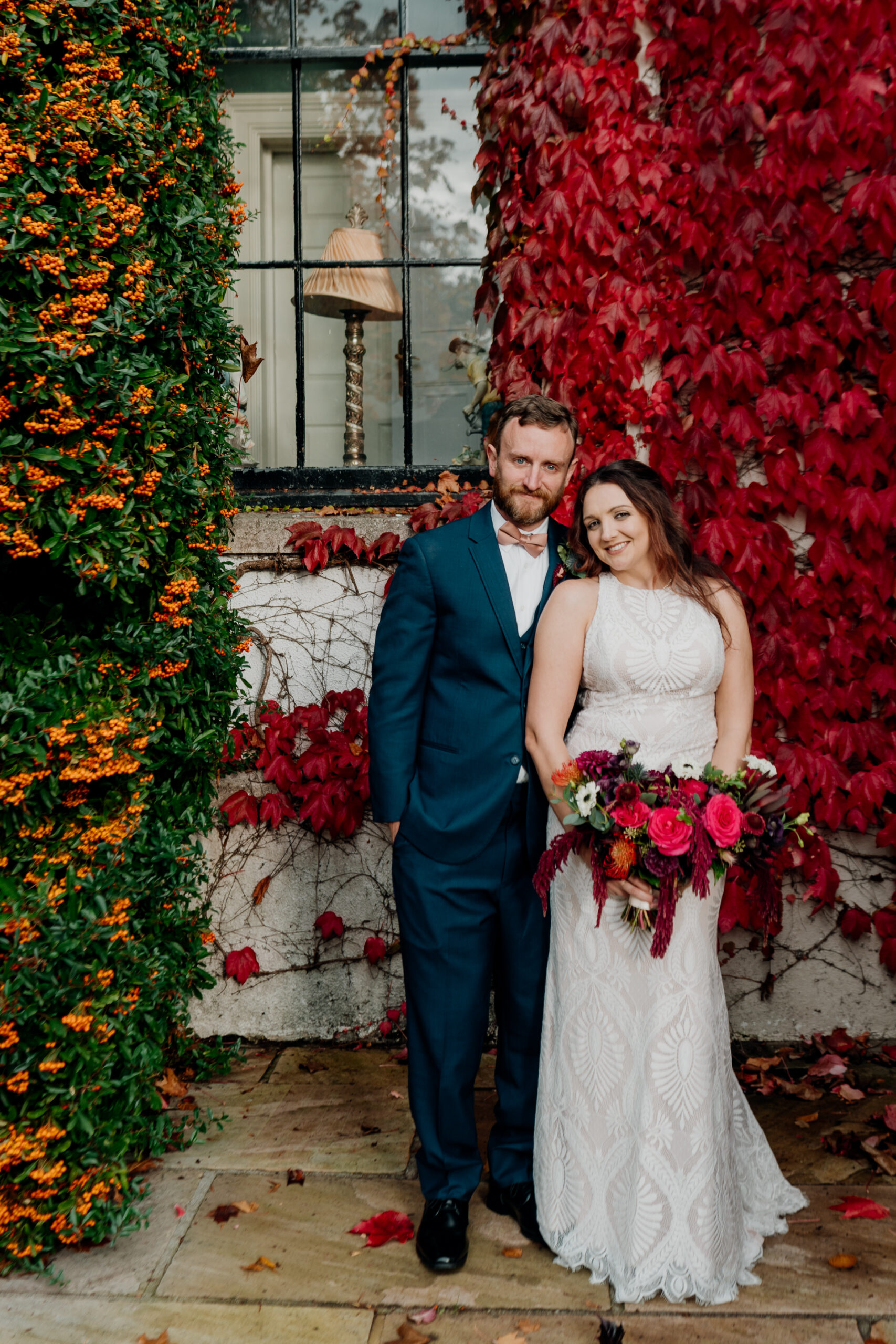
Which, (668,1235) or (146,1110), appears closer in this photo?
(668,1235)

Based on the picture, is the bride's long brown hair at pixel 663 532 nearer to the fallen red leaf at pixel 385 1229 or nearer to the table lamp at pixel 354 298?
the fallen red leaf at pixel 385 1229

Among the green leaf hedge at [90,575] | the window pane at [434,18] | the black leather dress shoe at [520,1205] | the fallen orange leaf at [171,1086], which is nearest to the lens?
the green leaf hedge at [90,575]

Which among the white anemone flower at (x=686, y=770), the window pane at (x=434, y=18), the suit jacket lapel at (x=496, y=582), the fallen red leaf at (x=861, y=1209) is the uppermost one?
the window pane at (x=434, y=18)

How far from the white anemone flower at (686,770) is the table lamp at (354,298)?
2.63m

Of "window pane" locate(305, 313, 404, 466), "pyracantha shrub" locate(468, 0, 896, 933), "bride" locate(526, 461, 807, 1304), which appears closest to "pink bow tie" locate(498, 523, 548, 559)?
"bride" locate(526, 461, 807, 1304)

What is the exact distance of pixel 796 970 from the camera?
3.85m

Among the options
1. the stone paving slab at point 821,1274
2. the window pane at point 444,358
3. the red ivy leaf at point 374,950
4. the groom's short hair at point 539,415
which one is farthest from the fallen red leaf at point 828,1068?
the window pane at point 444,358

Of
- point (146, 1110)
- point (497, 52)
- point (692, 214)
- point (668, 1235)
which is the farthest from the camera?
point (497, 52)

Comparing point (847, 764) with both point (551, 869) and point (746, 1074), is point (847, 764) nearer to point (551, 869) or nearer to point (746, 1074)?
point (746, 1074)

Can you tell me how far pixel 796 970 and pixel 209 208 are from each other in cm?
352

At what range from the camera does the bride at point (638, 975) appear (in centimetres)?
239

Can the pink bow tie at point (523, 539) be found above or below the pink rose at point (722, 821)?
above

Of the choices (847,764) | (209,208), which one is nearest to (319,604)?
(209,208)

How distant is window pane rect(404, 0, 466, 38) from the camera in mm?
4410
